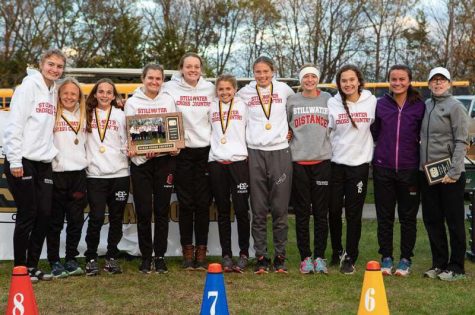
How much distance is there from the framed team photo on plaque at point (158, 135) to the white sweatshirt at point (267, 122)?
0.77 metres

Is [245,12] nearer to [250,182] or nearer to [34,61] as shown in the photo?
[34,61]

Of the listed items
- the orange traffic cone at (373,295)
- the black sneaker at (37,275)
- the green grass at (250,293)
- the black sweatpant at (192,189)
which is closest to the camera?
the orange traffic cone at (373,295)

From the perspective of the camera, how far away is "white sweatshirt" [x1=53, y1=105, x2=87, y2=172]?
682cm

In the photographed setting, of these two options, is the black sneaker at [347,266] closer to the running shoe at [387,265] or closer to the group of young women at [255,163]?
the group of young women at [255,163]

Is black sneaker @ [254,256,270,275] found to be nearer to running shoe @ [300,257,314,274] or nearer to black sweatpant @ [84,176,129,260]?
running shoe @ [300,257,314,274]

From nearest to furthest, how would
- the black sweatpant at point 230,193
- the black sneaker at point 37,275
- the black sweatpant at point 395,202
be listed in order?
the black sneaker at point 37,275 → the black sweatpant at point 395,202 → the black sweatpant at point 230,193

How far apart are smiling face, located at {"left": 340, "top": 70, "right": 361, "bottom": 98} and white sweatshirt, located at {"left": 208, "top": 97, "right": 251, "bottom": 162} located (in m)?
1.13

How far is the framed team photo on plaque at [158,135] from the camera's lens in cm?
695

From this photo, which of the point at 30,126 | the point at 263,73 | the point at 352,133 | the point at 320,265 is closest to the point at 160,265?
the point at 320,265

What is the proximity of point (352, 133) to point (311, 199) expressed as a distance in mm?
862

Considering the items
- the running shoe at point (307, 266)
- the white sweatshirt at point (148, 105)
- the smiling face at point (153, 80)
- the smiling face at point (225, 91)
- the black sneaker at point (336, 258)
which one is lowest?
the black sneaker at point (336, 258)

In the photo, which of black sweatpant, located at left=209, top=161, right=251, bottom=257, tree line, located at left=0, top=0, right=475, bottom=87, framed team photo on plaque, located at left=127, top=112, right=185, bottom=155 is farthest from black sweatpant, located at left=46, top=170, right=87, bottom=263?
tree line, located at left=0, top=0, right=475, bottom=87

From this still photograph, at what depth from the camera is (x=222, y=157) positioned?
7.01m

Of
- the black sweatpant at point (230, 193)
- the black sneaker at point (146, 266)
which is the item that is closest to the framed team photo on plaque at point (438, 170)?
the black sweatpant at point (230, 193)
